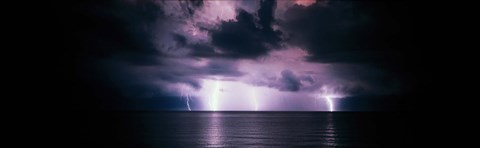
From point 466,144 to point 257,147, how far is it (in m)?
26.6

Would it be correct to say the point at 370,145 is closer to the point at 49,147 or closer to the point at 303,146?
the point at 303,146

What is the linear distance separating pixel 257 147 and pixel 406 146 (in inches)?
756

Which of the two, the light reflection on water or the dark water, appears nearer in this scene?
the dark water

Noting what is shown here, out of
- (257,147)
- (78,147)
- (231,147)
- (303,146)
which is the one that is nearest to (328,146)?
(303,146)

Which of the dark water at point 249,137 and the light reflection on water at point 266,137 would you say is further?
the light reflection on water at point 266,137

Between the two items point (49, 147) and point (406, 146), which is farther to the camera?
point (406, 146)

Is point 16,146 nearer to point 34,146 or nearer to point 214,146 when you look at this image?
point 34,146

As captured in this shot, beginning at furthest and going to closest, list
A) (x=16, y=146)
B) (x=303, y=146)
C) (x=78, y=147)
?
(x=303, y=146)
(x=78, y=147)
(x=16, y=146)

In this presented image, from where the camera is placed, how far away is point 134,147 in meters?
51.4

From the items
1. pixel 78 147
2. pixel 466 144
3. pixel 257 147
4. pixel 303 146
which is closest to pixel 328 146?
pixel 303 146

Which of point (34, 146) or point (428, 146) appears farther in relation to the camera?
point (428, 146)

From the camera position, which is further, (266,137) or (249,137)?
(249,137)

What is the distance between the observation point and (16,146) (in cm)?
4678

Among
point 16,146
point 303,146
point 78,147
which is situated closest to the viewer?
point 16,146
